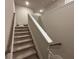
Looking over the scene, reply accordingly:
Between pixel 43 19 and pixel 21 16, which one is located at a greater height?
pixel 21 16

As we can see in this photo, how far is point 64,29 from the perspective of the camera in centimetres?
289

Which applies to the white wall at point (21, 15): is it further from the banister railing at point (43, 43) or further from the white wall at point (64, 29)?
the banister railing at point (43, 43)

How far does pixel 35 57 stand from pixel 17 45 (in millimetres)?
707

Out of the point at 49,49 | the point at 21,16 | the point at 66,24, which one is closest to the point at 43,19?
the point at 66,24

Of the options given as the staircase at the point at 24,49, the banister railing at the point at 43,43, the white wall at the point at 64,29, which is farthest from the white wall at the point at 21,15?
the banister railing at the point at 43,43

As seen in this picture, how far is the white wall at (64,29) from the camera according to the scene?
2.58 m

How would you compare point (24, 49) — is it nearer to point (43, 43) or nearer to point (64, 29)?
point (43, 43)

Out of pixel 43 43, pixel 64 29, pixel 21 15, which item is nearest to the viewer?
pixel 43 43

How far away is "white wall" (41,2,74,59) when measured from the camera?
258 cm

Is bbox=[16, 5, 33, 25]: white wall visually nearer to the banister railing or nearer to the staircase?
Result: the staircase

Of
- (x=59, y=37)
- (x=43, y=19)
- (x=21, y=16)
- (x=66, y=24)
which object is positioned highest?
(x=21, y=16)

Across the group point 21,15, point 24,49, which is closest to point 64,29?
point 24,49

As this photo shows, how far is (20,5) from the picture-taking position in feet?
28.4
